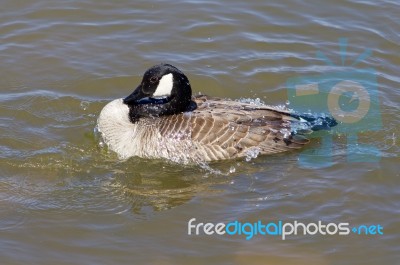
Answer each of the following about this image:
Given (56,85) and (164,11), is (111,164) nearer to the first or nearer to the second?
(56,85)

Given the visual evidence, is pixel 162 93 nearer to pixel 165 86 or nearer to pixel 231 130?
pixel 165 86

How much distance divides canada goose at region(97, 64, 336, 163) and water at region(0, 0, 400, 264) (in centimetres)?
20

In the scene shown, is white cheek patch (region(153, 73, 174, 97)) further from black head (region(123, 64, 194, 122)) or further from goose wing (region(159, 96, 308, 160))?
goose wing (region(159, 96, 308, 160))

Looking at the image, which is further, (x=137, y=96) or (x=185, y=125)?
(x=137, y=96)

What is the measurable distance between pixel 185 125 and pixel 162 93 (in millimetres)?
605

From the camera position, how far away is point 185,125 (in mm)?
10336

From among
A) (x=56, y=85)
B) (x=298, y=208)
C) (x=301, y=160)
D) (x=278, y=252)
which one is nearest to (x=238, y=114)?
(x=301, y=160)

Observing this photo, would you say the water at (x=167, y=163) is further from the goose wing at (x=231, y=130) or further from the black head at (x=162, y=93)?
the black head at (x=162, y=93)

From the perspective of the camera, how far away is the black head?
1040 cm

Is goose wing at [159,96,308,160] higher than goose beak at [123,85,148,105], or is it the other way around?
goose beak at [123,85,148,105]

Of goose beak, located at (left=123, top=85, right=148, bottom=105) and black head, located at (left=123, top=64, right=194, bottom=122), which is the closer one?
black head, located at (left=123, top=64, right=194, bottom=122)

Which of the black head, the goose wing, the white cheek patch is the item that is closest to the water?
the goose wing

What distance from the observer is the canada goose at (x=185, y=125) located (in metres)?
10.3

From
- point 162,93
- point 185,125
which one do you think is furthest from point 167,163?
point 162,93
